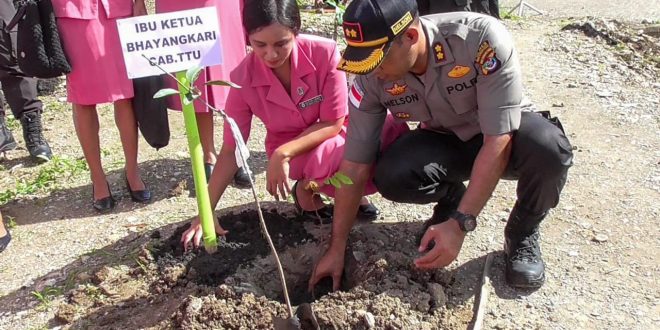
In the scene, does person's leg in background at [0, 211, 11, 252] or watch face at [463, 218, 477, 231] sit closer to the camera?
watch face at [463, 218, 477, 231]

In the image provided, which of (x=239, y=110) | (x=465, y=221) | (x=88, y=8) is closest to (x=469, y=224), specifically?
(x=465, y=221)

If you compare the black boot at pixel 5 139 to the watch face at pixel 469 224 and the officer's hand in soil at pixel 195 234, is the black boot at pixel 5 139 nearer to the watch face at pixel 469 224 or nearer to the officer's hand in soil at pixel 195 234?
the officer's hand in soil at pixel 195 234

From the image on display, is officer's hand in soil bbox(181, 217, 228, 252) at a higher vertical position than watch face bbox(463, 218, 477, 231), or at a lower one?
lower

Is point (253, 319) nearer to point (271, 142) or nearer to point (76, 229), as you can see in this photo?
point (271, 142)

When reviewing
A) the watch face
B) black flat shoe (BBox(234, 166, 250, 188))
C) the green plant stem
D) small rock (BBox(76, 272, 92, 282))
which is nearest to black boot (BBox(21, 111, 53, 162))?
black flat shoe (BBox(234, 166, 250, 188))

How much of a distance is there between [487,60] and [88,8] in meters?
1.91

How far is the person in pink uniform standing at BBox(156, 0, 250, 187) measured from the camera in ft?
10.2

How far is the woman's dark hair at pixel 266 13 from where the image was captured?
2.29 m

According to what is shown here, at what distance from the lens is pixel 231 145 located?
2.47 metres

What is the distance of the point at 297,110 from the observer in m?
2.62

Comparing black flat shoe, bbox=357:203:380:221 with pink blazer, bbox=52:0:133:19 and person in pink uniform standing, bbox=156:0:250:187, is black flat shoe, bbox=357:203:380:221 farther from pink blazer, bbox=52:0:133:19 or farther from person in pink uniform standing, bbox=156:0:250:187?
pink blazer, bbox=52:0:133:19

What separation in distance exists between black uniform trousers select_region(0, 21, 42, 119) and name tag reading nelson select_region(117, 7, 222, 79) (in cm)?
201

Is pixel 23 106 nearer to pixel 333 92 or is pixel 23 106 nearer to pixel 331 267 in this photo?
pixel 333 92

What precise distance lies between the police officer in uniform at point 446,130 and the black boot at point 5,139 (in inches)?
102
